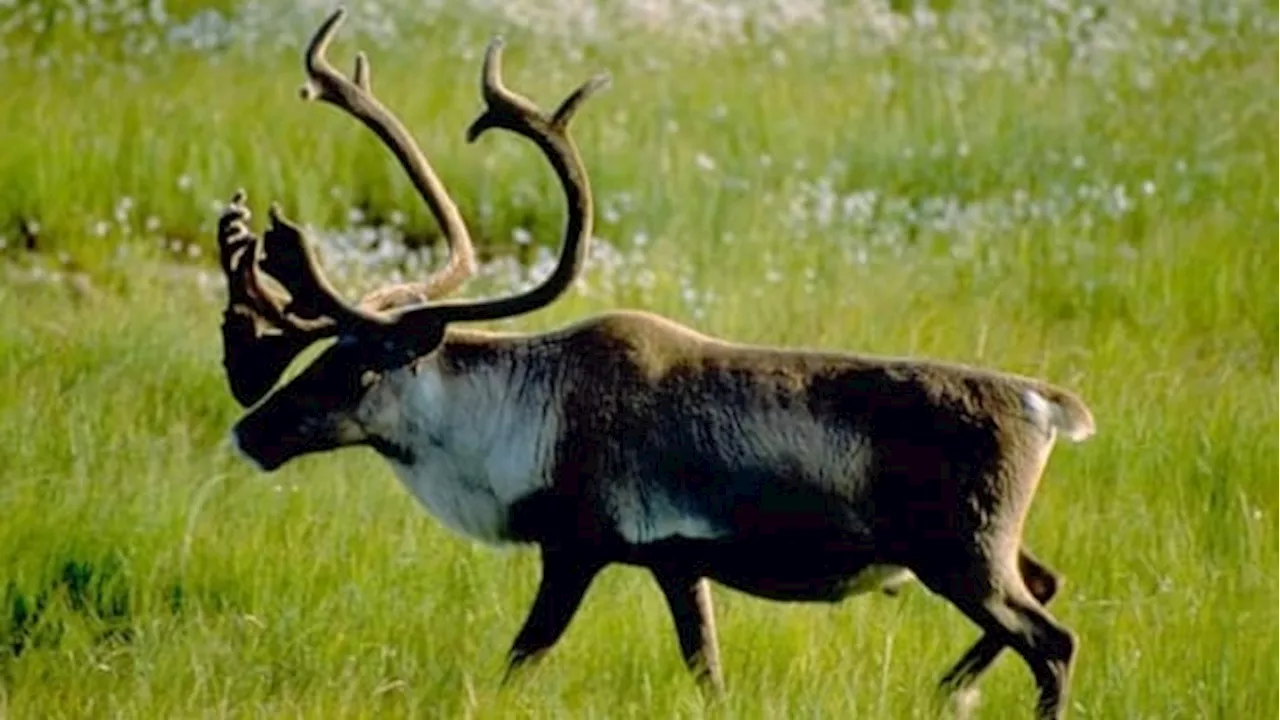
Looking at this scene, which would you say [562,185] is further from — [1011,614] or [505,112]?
[1011,614]

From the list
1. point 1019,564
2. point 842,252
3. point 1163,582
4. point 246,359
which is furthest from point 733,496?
point 842,252

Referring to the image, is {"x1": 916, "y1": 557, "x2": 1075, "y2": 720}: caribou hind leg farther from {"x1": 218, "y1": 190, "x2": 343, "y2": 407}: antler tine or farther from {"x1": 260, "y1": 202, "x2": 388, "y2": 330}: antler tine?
{"x1": 218, "y1": 190, "x2": 343, "y2": 407}: antler tine

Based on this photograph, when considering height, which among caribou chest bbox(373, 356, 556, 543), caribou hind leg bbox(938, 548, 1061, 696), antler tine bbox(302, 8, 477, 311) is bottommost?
caribou hind leg bbox(938, 548, 1061, 696)

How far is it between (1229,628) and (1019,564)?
67 cm

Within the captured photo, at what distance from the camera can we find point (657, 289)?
889 cm

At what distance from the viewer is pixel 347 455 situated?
7.45 metres

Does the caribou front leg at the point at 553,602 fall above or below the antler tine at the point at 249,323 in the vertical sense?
below

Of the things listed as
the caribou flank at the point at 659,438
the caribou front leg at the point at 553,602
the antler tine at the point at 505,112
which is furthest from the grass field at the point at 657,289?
the antler tine at the point at 505,112

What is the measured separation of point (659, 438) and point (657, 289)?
3486mm

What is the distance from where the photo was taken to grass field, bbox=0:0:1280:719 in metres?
5.99

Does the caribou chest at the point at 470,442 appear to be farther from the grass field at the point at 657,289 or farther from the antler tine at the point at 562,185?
the grass field at the point at 657,289

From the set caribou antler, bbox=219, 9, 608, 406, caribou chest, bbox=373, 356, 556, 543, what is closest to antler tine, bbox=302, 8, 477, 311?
caribou antler, bbox=219, 9, 608, 406

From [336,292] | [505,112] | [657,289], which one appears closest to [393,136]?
[505,112]

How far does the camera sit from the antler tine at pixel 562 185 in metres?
5.54
